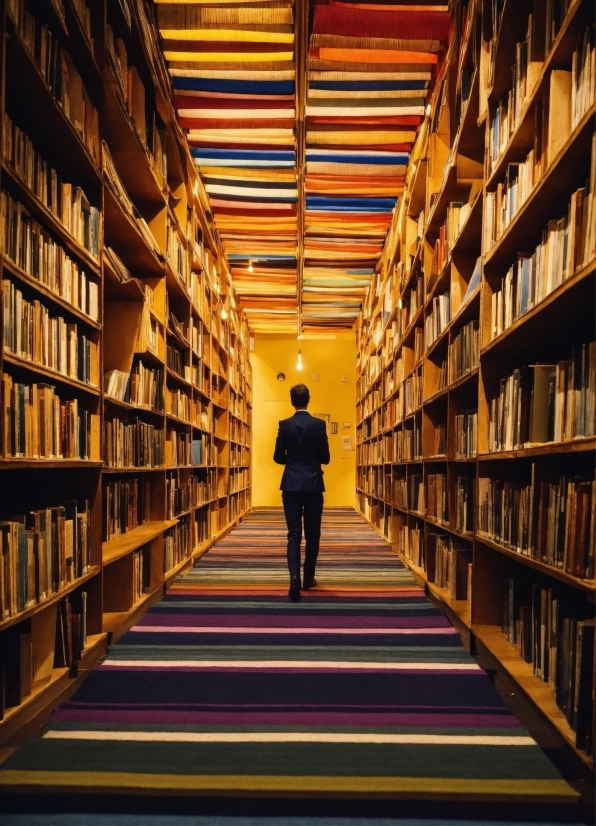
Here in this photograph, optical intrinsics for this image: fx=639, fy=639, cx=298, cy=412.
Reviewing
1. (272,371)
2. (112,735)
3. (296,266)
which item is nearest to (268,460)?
(272,371)

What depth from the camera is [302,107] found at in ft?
14.3

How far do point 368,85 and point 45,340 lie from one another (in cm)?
293

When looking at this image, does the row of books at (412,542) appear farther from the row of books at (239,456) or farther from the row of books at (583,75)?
the row of books at (583,75)

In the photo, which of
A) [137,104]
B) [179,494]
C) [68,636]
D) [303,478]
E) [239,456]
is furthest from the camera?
[239,456]

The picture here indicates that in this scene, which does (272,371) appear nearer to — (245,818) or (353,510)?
(353,510)

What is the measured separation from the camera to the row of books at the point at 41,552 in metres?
2.00

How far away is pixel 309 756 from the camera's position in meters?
1.89

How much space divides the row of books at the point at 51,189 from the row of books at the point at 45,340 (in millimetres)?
374

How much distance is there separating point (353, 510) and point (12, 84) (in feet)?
32.4

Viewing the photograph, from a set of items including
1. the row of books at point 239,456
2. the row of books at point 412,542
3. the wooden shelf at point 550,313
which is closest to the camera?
the wooden shelf at point 550,313

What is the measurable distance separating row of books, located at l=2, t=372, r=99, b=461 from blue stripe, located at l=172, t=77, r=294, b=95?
2.47m

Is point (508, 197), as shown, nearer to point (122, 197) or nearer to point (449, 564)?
point (122, 197)

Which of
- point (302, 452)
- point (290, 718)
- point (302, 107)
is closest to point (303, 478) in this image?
point (302, 452)

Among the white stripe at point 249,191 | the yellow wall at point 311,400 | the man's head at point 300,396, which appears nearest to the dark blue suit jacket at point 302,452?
the man's head at point 300,396
